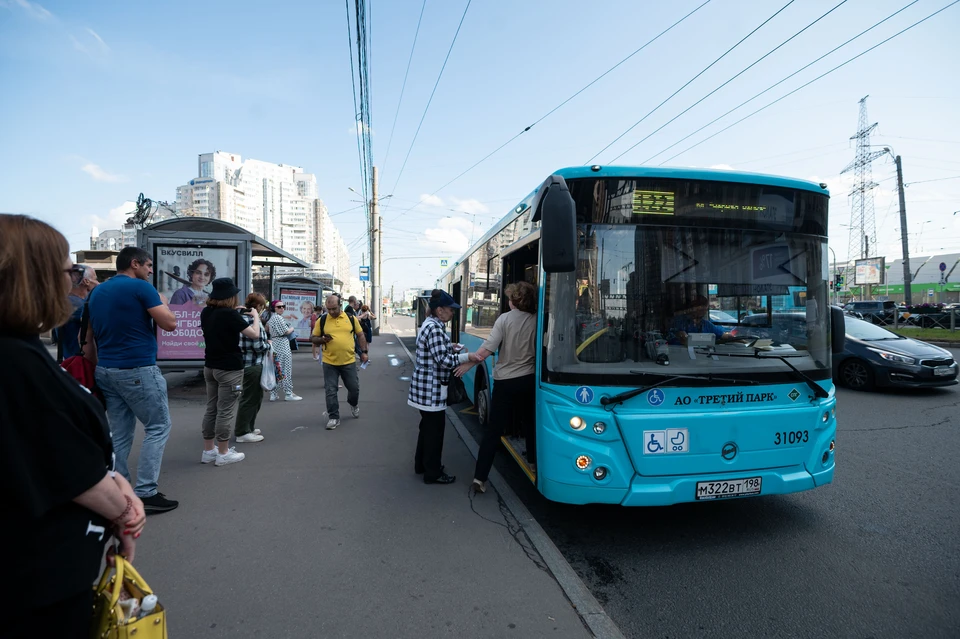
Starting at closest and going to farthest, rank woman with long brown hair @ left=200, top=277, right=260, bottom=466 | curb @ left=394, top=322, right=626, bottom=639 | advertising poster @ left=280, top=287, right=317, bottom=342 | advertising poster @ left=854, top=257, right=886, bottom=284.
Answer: curb @ left=394, top=322, right=626, bottom=639, woman with long brown hair @ left=200, top=277, right=260, bottom=466, advertising poster @ left=280, top=287, right=317, bottom=342, advertising poster @ left=854, top=257, right=886, bottom=284

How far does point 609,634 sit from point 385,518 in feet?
6.85

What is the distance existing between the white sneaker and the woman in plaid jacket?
2.14 metres

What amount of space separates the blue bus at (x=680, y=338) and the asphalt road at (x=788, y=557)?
0.43 meters

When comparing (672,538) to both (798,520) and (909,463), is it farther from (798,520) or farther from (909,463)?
(909,463)

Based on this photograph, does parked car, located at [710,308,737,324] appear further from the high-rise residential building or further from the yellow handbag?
the high-rise residential building

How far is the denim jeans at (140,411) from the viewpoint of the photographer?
13.3ft

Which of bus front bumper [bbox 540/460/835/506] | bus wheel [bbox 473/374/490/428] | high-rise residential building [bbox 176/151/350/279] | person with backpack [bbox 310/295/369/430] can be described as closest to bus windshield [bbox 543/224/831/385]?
bus front bumper [bbox 540/460/835/506]

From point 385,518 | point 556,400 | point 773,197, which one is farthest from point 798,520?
point 385,518

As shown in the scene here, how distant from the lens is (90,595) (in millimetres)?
1472

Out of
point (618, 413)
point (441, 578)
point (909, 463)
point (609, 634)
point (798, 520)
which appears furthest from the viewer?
point (909, 463)

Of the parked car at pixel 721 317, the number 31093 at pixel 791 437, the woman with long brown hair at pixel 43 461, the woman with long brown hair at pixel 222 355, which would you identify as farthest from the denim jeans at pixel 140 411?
the number 31093 at pixel 791 437

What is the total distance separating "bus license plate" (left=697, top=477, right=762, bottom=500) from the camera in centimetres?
370

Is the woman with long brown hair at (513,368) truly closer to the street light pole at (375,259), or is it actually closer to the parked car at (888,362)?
the parked car at (888,362)

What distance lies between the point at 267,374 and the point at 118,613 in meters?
5.44
